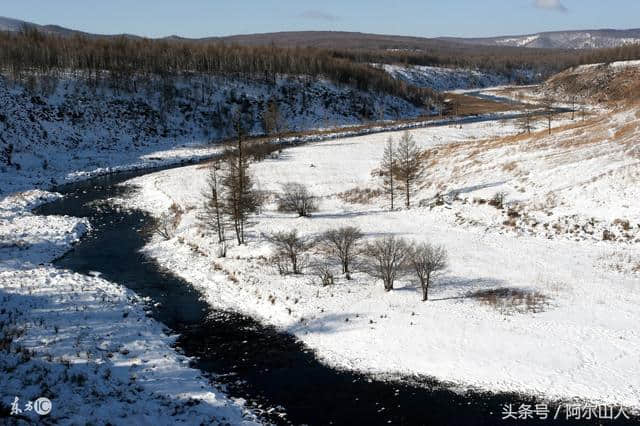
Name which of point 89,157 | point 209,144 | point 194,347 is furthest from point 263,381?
point 209,144

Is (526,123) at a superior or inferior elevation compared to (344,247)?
superior

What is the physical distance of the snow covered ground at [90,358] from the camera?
1600cm

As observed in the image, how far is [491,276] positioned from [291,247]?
12.2m

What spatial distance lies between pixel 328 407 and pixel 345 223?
2364 centimetres

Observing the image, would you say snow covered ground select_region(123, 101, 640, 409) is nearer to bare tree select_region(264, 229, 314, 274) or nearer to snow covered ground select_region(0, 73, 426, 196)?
bare tree select_region(264, 229, 314, 274)

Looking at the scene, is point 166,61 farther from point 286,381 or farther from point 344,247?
point 286,381

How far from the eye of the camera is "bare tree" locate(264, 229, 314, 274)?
105ft

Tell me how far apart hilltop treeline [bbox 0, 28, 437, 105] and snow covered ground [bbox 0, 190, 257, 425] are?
81.8 metres

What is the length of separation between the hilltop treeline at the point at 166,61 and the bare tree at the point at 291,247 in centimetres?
8272

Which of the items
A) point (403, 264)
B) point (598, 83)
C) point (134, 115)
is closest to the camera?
point (403, 264)

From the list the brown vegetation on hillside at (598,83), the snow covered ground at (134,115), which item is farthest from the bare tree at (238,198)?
the brown vegetation on hillside at (598,83)

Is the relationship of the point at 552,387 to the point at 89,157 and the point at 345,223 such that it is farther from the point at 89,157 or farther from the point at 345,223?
the point at 89,157

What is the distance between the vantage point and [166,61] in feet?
414

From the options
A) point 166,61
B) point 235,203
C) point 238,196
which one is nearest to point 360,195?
point 238,196
